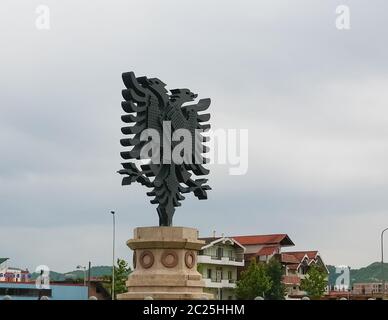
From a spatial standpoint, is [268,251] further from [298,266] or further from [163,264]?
[163,264]

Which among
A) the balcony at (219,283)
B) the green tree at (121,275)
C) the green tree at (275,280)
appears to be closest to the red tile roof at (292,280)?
the balcony at (219,283)

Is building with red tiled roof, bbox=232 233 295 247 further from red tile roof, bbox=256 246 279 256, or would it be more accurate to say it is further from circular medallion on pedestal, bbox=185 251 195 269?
circular medallion on pedestal, bbox=185 251 195 269

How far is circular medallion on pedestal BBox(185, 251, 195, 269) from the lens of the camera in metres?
29.9

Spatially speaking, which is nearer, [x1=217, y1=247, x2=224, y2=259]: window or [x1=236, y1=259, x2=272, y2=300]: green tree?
[x1=236, y1=259, x2=272, y2=300]: green tree

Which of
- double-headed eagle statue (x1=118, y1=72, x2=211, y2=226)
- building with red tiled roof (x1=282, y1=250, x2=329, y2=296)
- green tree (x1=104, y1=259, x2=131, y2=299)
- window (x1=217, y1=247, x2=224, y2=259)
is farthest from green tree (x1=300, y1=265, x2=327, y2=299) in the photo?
double-headed eagle statue (x1=118, y1=72, x2=211, y2=226)

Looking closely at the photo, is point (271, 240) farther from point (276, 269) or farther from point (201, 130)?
point (201, 130)

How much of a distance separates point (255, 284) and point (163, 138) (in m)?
31.2

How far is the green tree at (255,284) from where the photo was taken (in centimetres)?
5891

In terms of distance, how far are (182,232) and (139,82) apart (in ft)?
21.5

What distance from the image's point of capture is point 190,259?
3014 cm

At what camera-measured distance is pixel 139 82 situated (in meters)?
30.3

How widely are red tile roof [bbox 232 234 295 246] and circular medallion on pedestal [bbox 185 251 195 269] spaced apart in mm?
40455
